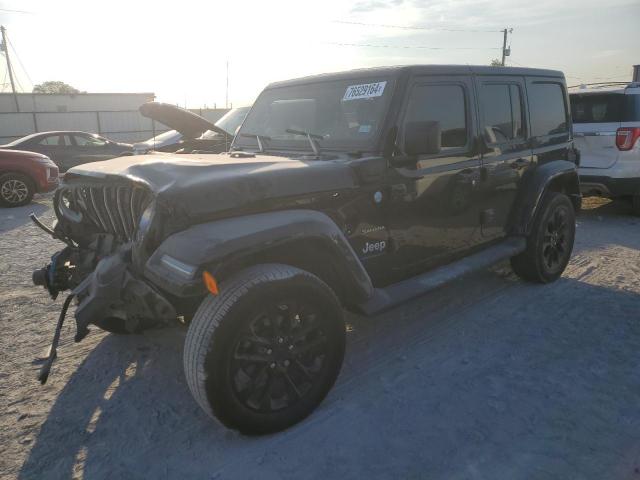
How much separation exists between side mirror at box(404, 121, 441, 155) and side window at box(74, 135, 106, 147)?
41.6 ft

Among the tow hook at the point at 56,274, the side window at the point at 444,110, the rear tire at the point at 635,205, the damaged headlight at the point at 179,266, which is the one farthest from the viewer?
the rear tire at the point at 635,205

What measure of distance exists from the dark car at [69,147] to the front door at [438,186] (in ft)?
35.6

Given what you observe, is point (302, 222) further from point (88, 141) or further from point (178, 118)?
point (88, 141)

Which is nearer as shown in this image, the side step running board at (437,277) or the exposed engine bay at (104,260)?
the exposed engine bay at (104,260)

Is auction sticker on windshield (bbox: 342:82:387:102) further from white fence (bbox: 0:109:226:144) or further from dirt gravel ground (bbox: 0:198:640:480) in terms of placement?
white fence (bbox: 0:109:226:144)

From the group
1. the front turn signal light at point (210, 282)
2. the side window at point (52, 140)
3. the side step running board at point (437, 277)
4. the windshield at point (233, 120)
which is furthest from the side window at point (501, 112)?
the side window at point (52, 140)

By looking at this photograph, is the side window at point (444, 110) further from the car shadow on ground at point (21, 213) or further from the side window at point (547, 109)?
the car shadow on ground at point (21, 213)

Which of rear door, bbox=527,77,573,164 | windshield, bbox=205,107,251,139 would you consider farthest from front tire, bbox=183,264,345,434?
windshield, bbox=205,107,251,139

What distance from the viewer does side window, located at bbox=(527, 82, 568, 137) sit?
4.59 metres

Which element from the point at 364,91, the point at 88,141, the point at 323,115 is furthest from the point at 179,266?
the point at 88,141

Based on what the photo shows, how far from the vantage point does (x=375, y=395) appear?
3.06m

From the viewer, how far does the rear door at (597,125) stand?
721 cm

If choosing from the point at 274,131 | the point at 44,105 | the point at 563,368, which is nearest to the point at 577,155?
the point at 563,368

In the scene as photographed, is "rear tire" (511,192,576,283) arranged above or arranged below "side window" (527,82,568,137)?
below
